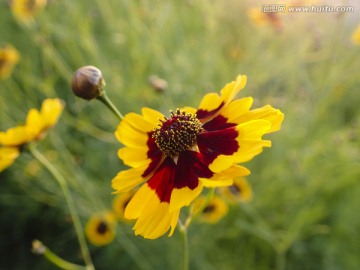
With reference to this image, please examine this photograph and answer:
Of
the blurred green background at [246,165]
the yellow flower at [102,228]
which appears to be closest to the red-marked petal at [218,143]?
the blurred green background at [246,165]

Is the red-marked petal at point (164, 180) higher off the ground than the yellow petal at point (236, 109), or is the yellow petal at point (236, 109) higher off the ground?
the yellow petal at point (236, 109)

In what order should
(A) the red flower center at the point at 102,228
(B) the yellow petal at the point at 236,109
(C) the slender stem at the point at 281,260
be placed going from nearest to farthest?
(B) the yellow petal at the point at 236,109 < (C) the slender stem at the point at 281,260 < (A) the red flower center at the point at 102,228

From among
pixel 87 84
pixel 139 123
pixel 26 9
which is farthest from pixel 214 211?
pixel 26 9

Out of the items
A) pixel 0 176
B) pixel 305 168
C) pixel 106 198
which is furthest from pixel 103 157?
pixel 305 168

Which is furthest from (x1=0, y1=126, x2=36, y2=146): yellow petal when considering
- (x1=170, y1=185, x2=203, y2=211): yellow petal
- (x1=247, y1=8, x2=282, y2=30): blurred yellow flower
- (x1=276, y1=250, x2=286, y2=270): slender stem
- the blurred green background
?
(x1=247, y1=8, x2=282, y2=30): blurred yellow flower

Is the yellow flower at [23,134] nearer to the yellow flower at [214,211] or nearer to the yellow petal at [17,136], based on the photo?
the yellow petal at [17,136]

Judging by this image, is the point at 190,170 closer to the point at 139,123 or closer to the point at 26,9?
the point at 139,123
